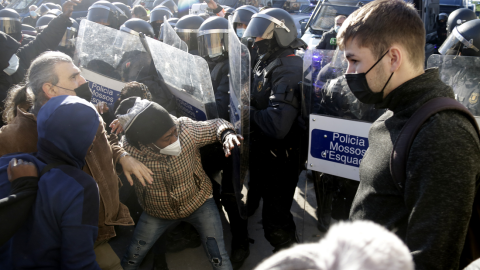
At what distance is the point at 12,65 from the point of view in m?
3.92

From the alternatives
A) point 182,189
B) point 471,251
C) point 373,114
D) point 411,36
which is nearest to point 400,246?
point 471,251

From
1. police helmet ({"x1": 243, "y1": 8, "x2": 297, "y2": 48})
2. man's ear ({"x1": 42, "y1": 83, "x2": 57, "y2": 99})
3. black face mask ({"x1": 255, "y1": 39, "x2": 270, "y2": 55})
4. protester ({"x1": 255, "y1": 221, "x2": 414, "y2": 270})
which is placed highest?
police helmet ({"x1": 243, "y1": 8, "x2": 297, "y2": 48})

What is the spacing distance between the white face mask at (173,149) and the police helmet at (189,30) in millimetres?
2303

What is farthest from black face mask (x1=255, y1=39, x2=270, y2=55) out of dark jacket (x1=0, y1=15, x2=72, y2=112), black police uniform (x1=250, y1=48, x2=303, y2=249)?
dark jacket (x1=0, y1=15, x2=72, y2=112)

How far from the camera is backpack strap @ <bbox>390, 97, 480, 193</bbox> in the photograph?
38.0 inches

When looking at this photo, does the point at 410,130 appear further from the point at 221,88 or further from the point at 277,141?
the point at 221,88

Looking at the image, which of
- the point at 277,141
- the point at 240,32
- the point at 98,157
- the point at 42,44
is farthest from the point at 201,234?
the point at 42,44

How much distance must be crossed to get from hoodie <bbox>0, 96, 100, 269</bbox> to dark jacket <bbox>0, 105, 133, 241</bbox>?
0.42 metres

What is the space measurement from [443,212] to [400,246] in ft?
1.62

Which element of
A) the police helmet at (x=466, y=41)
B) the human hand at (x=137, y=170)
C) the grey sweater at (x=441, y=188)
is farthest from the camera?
the police helmet at (x=466, y=41)

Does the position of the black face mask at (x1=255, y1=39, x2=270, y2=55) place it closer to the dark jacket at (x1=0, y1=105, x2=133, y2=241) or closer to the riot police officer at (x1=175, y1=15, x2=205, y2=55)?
the riot police officer at (x1=175, y1=15, x2=205, y2=55)

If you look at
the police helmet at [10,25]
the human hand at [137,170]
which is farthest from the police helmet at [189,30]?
the police helmet at [10,25]

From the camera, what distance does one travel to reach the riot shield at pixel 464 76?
7.87 feet

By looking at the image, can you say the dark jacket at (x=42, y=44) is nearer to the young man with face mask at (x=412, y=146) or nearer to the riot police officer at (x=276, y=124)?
the riot police officer at (x=276, y=124)
